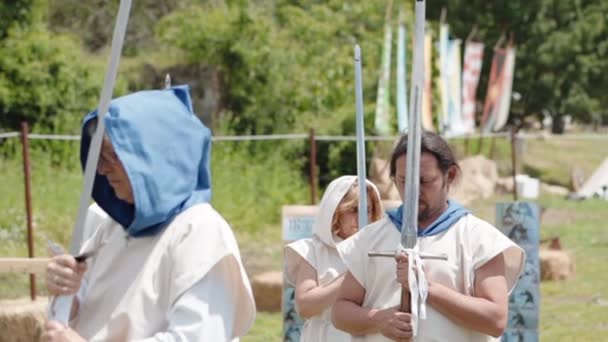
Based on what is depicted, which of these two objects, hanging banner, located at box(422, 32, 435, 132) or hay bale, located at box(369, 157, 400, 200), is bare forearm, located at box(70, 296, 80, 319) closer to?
hay bale, located at box(369, 157, 400, 200)

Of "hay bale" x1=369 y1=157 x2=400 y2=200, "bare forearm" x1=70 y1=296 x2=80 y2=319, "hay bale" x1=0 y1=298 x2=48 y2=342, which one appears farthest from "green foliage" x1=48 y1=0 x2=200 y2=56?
"bare forearm" x1=70 y1=296 x2=80 y2=319

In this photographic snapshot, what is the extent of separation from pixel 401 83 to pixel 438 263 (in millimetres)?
17095

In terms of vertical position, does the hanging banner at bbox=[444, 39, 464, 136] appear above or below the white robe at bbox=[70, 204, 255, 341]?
below

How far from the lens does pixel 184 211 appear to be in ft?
10.2

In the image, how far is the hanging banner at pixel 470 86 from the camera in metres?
25.5

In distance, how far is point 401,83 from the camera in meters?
20.9

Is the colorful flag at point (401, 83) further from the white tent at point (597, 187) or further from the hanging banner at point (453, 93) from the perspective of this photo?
the white tent at point (597, 187)

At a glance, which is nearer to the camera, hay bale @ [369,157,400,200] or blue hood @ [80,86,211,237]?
blue hood @ [80,86,211,237]

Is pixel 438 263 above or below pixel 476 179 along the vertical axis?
above

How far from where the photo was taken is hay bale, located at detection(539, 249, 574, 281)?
1338 centimetres

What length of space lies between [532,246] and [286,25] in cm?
1603

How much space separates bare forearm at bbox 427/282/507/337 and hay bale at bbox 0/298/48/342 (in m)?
5.62

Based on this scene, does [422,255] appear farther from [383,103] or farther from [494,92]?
[494,92]

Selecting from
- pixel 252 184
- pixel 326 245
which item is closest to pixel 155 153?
pixel 326 245
